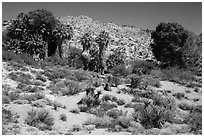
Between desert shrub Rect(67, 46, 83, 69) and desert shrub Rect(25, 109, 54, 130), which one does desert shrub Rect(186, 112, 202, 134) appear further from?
desert shrub Rect(67, 46, 83, 69)

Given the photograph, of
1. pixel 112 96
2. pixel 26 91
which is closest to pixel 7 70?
pixel 26 91

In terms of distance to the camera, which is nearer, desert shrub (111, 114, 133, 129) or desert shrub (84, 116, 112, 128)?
desert shrub (84, 116, 112, 128)

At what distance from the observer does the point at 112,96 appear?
1864 cm

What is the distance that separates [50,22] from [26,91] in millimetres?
24457

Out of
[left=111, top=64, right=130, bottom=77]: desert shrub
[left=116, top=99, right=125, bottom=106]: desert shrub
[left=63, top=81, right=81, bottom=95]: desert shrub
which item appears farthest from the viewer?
[left=111, top=64, right=130, bottom=77]: desert shrub

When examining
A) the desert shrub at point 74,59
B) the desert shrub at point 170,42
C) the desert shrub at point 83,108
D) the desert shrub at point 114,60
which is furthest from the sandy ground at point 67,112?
the desert shrub at point 170,42

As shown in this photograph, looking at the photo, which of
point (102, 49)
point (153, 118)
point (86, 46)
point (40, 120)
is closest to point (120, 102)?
point (153, 118)

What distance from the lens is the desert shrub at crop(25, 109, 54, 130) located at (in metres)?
11.6

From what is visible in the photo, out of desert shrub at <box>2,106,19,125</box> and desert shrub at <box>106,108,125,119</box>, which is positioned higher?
desert shrub at <box>2,106,19,125</box>

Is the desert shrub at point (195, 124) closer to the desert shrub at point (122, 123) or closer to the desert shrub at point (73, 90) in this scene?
the desert shrub at point (122, 123)

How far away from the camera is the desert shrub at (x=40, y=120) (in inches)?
457

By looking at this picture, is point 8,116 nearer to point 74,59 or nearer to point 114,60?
point 114,60

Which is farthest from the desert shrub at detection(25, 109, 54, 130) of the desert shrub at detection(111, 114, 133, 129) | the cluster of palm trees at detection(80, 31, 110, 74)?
the cluster of palm trees at detection(80, 31, 110, 74)

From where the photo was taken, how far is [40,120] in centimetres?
1236
